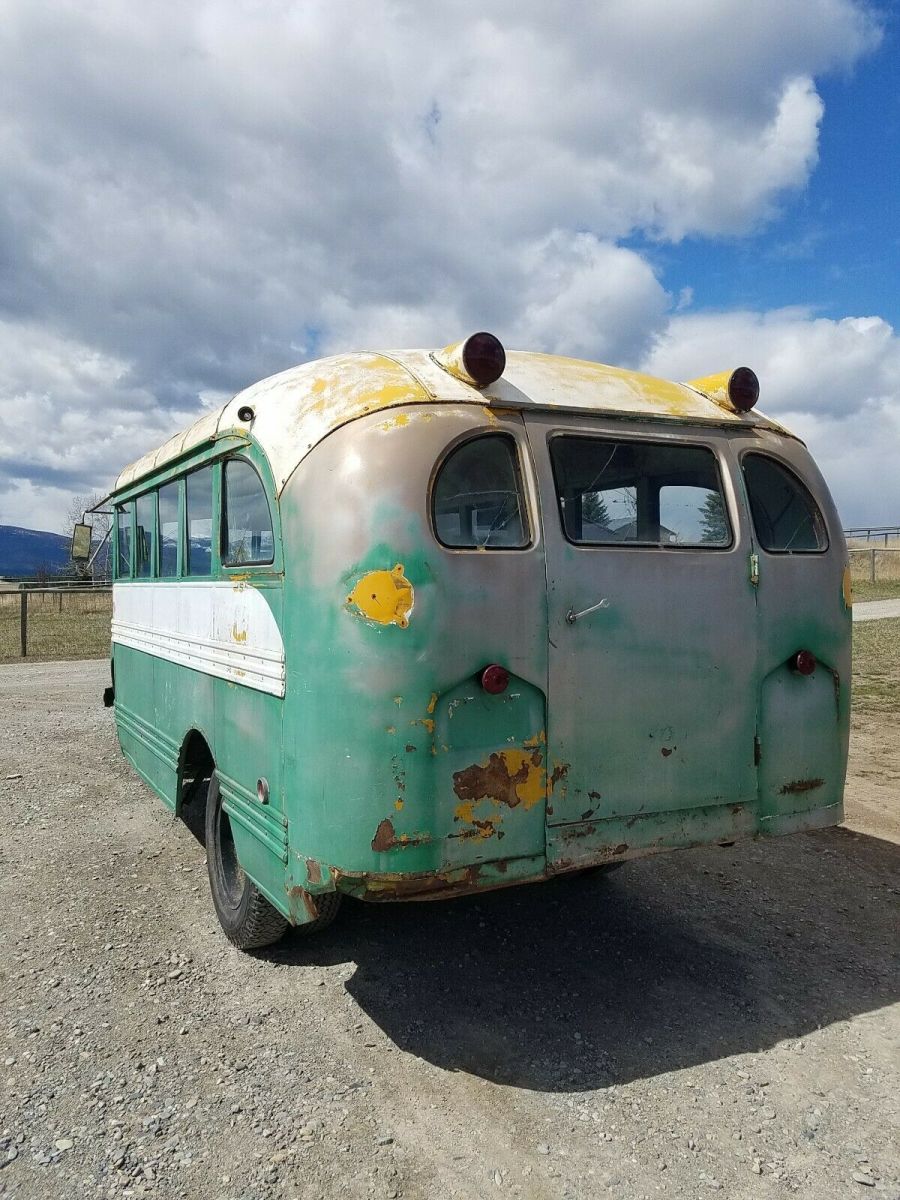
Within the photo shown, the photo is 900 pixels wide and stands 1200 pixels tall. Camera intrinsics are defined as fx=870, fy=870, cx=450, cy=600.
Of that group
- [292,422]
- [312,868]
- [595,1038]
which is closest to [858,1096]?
[595,1038]

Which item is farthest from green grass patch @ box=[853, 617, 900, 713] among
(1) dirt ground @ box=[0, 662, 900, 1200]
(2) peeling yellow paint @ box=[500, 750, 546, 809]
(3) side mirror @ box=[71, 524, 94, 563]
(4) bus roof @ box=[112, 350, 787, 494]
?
(3) side mirror @ box=[71, 524, 94, 563]

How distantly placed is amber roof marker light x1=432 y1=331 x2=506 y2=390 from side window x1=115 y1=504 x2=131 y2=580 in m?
3.93

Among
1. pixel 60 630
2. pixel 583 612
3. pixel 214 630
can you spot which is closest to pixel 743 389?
pixel 583 612

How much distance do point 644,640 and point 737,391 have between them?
4.37ft

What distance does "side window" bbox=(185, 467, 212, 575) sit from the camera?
14.3ft

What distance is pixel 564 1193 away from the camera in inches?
99.8

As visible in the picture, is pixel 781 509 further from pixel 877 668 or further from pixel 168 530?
pixel 877 668

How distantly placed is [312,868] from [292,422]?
171 cm

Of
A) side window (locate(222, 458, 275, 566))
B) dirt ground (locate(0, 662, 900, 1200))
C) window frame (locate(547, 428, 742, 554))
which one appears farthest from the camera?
side window (locate(222, 458, 275, 566))

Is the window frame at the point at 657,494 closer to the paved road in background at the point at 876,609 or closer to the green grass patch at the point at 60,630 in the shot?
the green grass patch at the point at 60,630

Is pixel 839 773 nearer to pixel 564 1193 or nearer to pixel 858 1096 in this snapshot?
pixel 858 1096

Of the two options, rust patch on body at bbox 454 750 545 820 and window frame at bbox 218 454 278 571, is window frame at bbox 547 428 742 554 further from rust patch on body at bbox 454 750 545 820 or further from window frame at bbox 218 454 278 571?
window frame at bbox 218 454 278 571

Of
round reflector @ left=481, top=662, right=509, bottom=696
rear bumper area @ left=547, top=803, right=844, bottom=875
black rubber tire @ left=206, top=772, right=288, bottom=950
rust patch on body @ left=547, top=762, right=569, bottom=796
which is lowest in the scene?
black rubber tire @ left=206, top=772, right=288, bottom=950

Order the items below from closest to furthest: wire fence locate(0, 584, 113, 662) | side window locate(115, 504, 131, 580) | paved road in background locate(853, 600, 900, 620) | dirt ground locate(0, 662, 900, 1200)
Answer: dirt ground locate(0, 662, 900, 1200) < side window locate(115, 504, 131, 580) < wire fence locate(0, 584, 113, 662) < paved road in background locate(853, 600, 900, 620)
